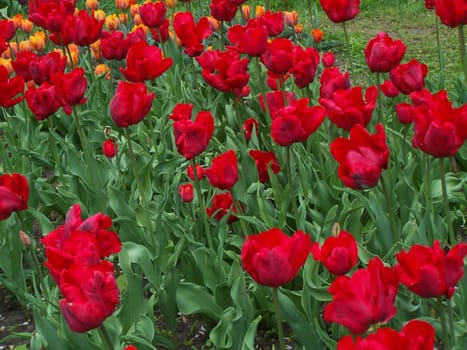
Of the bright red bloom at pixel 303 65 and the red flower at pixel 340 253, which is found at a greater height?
the red flower at pixel 340 253

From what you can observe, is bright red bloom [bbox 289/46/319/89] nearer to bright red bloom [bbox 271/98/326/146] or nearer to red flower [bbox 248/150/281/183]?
red flower [bbox 248/150/281/183]

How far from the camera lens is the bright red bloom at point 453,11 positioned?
2867 mm

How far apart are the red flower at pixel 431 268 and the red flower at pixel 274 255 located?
200 mm

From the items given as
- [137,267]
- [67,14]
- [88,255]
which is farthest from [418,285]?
[67,14]

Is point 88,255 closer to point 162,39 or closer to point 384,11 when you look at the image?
point 162,39

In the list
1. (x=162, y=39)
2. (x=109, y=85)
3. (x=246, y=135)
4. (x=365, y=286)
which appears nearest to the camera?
(x=365, y=286)

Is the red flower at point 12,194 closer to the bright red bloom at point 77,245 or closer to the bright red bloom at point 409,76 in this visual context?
the bright red bloom at point 77,245

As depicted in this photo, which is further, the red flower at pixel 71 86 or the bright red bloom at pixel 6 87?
the bright red bloom at pixel 6 87

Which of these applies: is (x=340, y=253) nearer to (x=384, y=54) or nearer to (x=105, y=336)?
(x=105, y=336)

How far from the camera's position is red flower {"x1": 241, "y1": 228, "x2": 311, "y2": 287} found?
1.58m

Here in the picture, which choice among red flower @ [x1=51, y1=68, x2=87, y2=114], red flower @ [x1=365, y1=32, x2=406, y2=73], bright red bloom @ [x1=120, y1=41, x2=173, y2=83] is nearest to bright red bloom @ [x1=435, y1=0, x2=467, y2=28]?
red flower @ [x1=365, y1=32, x2=406, y2=73]

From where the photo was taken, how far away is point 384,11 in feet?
24.6

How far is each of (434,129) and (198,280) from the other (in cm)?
108

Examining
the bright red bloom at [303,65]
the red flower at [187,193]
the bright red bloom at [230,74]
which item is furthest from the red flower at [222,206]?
the bright red bloom at [303,65]
